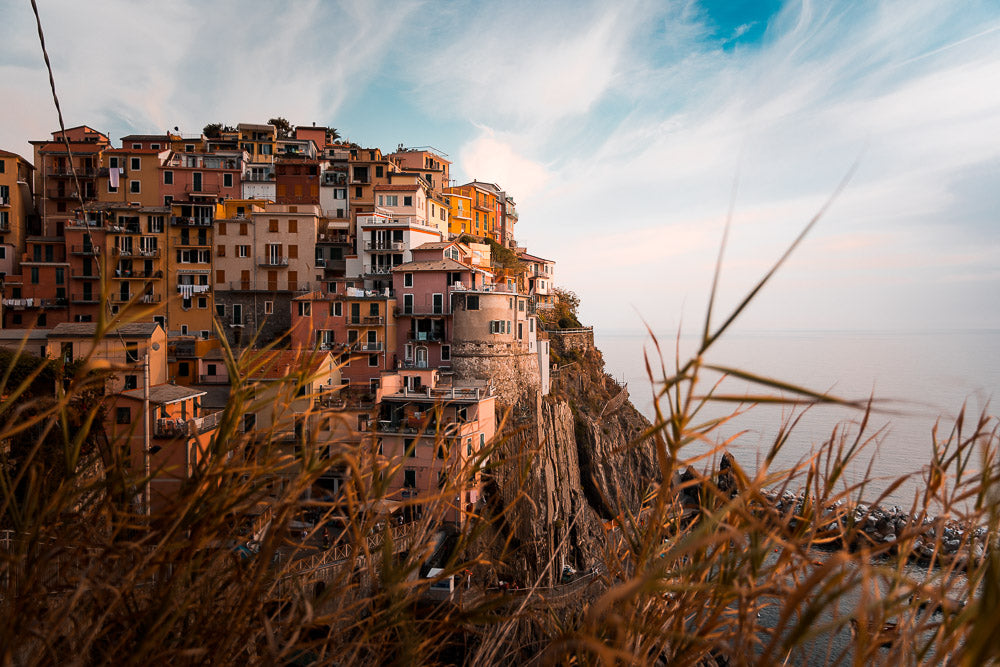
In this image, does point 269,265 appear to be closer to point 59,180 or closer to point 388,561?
point 59,180

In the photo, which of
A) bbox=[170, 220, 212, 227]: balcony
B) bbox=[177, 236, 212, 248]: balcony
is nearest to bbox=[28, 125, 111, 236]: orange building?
bbox=[170, 220, 212, 227]: balcony

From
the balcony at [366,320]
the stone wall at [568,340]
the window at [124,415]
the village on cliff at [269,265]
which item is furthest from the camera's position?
the stone wall at [568,340]

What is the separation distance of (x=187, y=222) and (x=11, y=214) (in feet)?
34.4

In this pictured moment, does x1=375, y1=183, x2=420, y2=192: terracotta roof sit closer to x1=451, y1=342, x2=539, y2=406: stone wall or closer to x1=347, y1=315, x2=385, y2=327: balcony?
x1=347, y1=315, x2=385, y2=327: balcony

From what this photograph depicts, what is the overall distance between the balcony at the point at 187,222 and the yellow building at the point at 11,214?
9380 millimetres

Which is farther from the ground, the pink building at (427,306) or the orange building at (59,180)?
the orange building at (59,180)

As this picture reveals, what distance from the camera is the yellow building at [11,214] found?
105 feet

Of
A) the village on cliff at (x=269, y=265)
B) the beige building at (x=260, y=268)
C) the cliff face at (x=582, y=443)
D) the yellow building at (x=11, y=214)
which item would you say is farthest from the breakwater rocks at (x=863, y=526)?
the yellow building at (x=11, y=214)

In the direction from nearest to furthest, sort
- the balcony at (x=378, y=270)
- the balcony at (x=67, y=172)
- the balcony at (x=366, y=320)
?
the balcony at (x=366, y=320), the balcony at (x=378, y=270), the balcony at (x=67, y=172)

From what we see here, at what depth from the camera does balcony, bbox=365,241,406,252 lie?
3216cm

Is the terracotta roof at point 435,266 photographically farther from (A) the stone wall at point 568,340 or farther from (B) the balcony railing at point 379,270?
(A) the stone wall at point 568,340

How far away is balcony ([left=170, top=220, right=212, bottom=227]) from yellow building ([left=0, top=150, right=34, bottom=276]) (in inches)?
369

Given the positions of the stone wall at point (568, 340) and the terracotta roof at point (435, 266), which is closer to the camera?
the terracotta roof at point (435, 266)

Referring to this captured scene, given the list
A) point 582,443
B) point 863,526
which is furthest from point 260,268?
point 863,526
